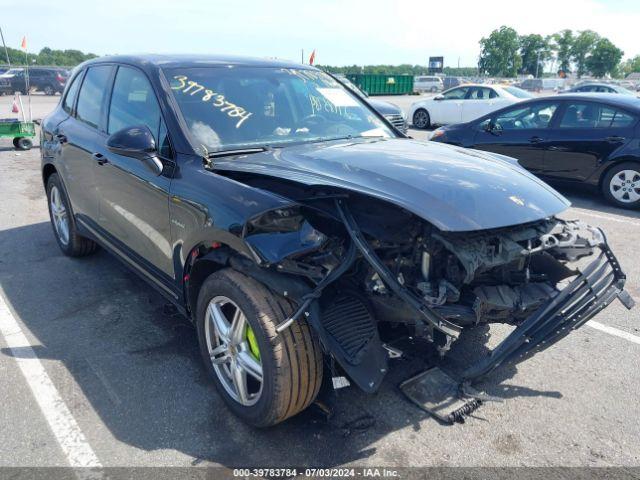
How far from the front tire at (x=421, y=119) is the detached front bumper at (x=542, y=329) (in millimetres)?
14788

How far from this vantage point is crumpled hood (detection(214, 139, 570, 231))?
2.42 metres

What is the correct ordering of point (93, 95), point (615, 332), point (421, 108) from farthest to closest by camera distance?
point (421, 108)
point (93, 95)
point (615, 332)

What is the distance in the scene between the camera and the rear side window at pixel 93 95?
4113 mm

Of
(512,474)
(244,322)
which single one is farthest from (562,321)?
(244,322)

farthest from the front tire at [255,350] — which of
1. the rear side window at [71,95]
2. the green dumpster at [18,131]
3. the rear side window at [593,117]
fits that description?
the green dumpster at [18,131]

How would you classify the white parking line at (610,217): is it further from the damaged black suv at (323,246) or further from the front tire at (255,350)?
the front tire at (255,350)

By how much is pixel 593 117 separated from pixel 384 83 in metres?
31.3

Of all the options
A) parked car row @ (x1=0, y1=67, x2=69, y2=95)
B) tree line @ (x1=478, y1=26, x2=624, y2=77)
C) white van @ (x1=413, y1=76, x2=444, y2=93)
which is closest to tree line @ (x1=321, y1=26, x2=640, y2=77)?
tree line @ (x1=478, y1=26, x2=624, y2=77)

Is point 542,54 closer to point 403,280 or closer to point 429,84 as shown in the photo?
point 429,84

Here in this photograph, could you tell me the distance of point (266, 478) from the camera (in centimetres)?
239

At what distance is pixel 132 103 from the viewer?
11.9 ft

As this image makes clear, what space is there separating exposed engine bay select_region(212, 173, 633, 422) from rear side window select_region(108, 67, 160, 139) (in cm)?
123

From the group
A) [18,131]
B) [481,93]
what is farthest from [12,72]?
[481,93]

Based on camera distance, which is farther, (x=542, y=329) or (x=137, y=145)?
(x=137, y=145)
